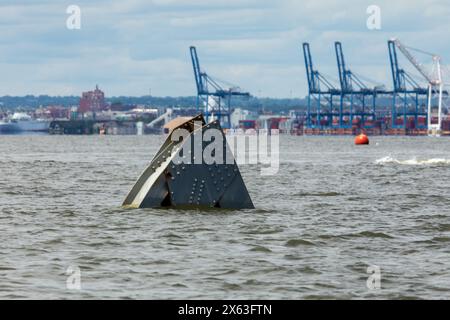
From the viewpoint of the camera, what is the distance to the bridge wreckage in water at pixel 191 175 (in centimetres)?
2292

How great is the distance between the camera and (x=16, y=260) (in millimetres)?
17969

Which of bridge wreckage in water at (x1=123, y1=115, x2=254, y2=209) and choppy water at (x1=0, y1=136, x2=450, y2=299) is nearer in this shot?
choppy water at (x1=0, y1=136, x2=450, y2=299)

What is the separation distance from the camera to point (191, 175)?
76.3 ft

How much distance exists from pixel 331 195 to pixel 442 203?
169 inches

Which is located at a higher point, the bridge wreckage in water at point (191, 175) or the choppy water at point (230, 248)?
the bridge wreckage in water at point (191, 175)

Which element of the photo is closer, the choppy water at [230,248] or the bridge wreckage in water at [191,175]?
the choppy water at [230,248]

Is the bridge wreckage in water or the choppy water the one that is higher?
the bridge wreckage in water

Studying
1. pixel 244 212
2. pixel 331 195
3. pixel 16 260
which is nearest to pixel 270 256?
pixel 16 260

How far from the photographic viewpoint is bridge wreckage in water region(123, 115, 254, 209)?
2292cm

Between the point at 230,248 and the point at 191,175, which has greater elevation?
the point at 191,175
